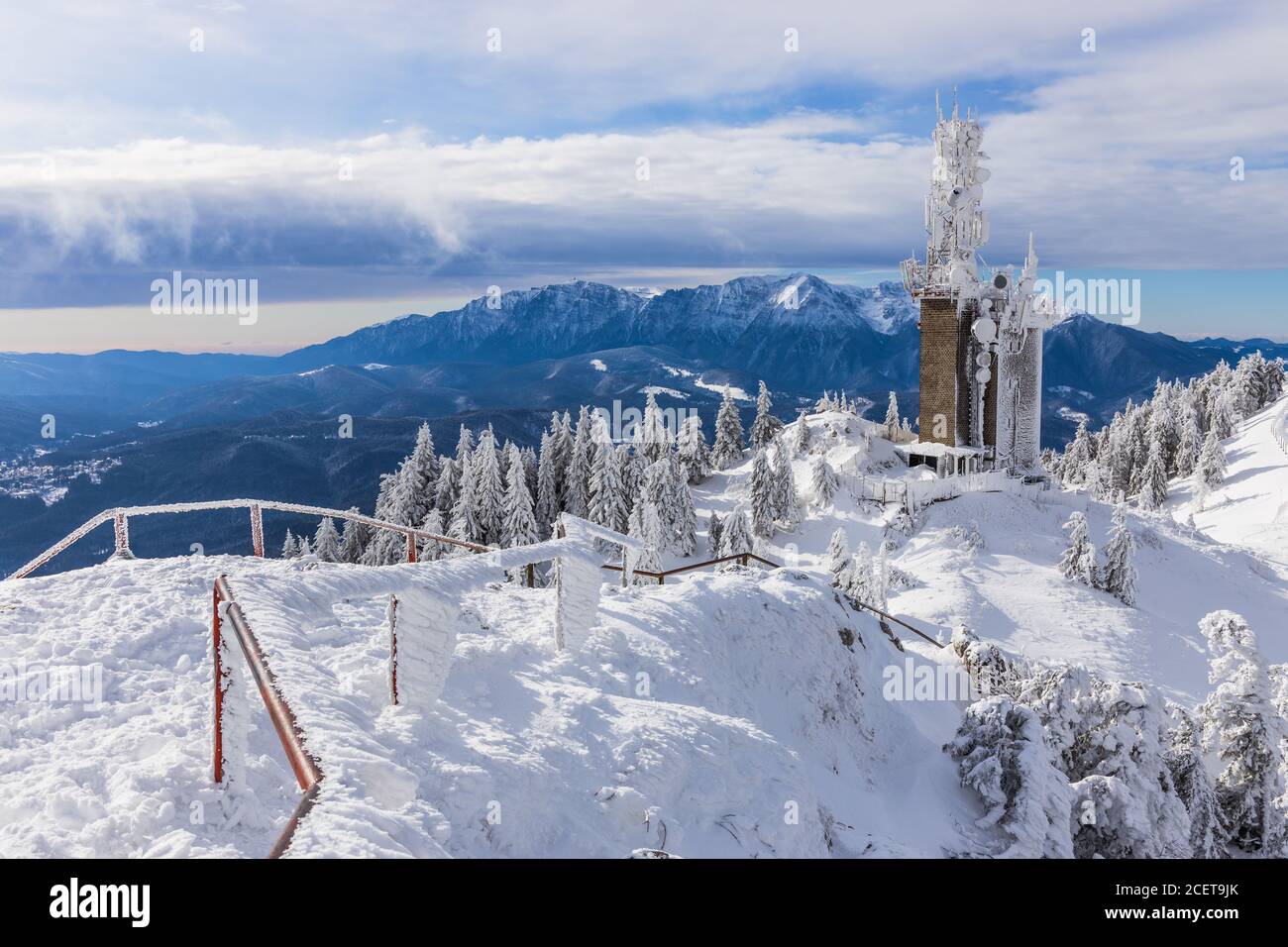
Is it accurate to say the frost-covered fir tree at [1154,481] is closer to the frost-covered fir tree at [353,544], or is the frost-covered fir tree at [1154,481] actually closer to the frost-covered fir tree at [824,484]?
the frost-covered fir tree at [824,484]

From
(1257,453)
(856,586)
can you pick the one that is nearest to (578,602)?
(856,586)

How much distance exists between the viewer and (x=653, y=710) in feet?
36.5

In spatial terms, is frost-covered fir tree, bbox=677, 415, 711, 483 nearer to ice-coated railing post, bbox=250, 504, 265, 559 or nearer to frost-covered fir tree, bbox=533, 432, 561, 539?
frost-covered fir tree, bbox=533, 432, 561, 539

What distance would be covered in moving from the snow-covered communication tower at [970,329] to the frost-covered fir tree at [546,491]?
23.6 meters

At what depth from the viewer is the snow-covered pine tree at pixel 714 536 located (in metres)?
46.5

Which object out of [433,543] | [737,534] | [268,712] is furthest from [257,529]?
[737,534]

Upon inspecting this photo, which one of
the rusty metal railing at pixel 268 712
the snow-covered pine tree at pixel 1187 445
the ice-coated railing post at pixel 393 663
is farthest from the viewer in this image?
the snow-covered pine tree at pixel 1187 445

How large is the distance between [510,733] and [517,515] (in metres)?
35.3

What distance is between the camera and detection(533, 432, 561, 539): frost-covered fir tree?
169 ft

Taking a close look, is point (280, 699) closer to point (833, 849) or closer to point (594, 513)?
point (833, 849)

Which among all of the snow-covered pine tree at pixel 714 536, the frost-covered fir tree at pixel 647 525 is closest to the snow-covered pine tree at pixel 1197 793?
the frost-covered fir tree at pixel 647 525

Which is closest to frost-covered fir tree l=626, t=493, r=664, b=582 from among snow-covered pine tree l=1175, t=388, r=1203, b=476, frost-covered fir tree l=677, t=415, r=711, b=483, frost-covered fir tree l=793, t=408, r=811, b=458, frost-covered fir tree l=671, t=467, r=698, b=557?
frost-covered fir tree l=671, t=467, r=698, b=557

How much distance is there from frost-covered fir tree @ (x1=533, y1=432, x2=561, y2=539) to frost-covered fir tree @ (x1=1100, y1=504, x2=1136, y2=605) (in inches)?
1195
